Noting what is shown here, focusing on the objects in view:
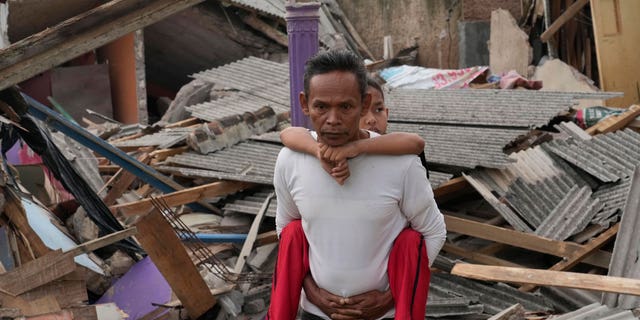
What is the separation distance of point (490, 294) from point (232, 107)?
417cm

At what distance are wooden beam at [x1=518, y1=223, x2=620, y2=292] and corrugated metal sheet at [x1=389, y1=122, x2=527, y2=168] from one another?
3.24 feet

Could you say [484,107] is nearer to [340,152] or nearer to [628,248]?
[628,248]

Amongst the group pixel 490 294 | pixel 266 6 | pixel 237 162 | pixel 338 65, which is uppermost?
pixel 266 6

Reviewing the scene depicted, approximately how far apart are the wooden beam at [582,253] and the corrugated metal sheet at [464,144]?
99 centimetres

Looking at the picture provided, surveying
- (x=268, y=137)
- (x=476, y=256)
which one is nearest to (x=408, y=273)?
(x=476, y=256)

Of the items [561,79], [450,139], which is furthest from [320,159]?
[561,79]

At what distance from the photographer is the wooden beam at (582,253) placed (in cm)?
626

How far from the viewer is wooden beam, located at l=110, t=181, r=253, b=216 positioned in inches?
262

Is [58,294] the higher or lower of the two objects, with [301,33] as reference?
lower

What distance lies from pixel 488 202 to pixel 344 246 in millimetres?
3978

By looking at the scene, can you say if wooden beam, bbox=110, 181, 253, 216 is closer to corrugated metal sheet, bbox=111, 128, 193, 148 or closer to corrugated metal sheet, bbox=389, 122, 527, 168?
corrugated metal sheet, bbox=111, 128, 193, 148

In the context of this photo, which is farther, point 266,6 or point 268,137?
point 266,6

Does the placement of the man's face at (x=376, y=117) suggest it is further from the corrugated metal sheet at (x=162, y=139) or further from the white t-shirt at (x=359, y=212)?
the corrugated metal sheet at (x=162, y=139)

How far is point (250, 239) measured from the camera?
6.48 m
